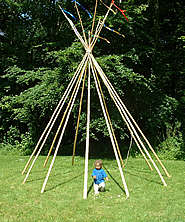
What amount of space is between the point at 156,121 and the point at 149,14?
A: 4977 mm

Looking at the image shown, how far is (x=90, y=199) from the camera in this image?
15.7 feet

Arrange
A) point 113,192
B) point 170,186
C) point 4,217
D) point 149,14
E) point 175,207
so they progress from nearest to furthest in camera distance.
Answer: point 4,217, point 175,207, point 113,192, point 170,186, point 149,14

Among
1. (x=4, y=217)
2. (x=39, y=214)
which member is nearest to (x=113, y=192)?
(x=39, y=214)

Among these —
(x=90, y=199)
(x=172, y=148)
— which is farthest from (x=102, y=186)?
(x=172, y=148)

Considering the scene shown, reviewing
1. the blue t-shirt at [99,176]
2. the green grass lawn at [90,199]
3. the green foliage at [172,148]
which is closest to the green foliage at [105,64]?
the green foliage at [172,148]

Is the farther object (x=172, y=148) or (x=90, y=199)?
(x=172, y=148)

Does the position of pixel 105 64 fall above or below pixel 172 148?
above

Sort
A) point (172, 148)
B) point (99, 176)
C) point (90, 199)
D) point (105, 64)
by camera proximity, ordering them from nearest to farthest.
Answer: point (90, 199) → point (99, 176) → point (105, 64) → point (172, 148)

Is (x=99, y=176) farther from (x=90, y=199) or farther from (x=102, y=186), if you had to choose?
(x=90, y=199)

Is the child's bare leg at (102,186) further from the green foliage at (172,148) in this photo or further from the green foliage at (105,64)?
the green foliage at (172,148)

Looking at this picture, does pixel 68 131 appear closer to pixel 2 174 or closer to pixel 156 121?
→ pixel 156 121

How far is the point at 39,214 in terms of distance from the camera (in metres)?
4.10

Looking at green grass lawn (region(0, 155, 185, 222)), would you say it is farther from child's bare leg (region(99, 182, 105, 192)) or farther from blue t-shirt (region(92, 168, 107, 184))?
blue t-shirt (region(92, 168, 107, 184))

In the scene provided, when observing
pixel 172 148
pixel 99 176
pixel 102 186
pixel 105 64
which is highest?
pixel 105 64
